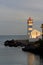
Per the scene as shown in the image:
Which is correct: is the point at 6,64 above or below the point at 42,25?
below

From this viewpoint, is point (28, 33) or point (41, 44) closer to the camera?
point (41, 44)

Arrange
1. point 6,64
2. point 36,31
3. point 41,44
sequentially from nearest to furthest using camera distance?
point 6,64
point 41,44
point 36,31

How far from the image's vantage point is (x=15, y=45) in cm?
6359

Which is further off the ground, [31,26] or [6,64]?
[31,26]

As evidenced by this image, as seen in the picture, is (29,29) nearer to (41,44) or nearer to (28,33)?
(28,33)

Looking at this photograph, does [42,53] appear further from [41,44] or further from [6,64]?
[6,64]

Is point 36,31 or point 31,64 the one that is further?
point 36,31

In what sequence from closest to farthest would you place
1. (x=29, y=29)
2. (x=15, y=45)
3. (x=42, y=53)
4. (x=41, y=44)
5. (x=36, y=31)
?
(x=42, y=53), (x=41, y=44), (x=15, y=45), (x=36, y=31), (x=29, y=29)

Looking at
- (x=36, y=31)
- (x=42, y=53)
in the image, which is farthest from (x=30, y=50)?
(x=36, y=31)

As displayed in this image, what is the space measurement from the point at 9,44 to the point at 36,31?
10.8 m

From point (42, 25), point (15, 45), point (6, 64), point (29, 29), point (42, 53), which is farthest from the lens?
point (29, 29)

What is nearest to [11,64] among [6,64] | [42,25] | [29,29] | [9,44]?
[6,64]

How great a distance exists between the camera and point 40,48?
42375 millimetres

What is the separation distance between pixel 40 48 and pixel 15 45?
2167cm
